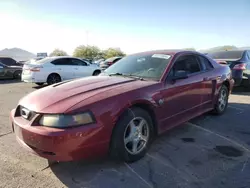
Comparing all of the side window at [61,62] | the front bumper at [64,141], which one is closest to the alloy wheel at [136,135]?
the front bumper at [64,141]

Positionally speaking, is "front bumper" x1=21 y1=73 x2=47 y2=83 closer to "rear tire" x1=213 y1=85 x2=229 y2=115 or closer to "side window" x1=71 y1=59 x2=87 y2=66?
"side window" x1=71 y1=59 x2=87 y2=66

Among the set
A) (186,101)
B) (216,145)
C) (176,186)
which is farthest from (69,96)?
(216,145)

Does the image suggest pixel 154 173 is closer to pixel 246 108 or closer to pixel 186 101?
pixel 186 101

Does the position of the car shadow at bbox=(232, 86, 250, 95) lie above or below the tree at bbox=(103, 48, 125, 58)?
below

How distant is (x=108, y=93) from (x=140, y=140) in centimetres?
82

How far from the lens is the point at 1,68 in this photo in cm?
1492

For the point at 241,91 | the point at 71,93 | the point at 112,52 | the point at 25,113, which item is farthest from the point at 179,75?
the point at 112,52

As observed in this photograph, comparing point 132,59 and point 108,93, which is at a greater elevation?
point 132,59

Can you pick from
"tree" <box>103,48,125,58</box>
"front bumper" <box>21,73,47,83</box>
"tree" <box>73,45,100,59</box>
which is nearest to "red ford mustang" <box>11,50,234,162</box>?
"front bumper" <box>21,73,47,83</box>

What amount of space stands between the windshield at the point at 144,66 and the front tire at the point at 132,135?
0.78m

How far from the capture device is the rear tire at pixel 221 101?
5.29 m

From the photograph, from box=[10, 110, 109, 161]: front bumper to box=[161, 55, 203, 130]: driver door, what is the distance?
127 cm

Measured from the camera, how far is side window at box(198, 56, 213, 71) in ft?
15.7

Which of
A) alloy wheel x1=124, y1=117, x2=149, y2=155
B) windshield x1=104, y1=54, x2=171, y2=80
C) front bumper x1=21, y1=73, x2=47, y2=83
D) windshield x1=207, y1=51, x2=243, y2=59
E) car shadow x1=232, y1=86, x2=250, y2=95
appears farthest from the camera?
front bumper x1=21, y1=73, x2=47, y2=83
